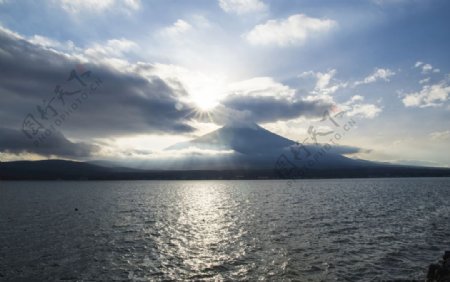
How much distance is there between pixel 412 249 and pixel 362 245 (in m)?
5.73

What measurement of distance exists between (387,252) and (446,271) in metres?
12.2

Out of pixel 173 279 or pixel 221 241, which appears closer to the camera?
pixel 173 279

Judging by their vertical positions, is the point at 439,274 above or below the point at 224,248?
above

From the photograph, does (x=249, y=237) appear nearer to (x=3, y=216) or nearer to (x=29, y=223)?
(x=29, y=223)

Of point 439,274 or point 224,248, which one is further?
point 224,248

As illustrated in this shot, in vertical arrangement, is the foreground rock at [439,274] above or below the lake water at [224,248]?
above

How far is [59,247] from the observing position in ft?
140

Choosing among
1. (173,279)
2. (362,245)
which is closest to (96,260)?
(173,279)

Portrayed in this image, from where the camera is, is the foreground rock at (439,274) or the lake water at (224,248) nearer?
the foreground rock at (439,274)

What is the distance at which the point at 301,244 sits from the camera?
4338cm

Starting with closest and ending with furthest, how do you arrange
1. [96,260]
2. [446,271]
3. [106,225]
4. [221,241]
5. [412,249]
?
[446,271] → [96,260] → [412,249] → [221,241] → [106,225]

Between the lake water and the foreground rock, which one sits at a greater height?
the foreground rock

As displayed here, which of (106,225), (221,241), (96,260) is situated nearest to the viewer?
(96,260)

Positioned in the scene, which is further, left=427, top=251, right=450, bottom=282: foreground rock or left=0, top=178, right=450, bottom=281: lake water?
left=0, top=178, right=450, bottom=281: lake water
